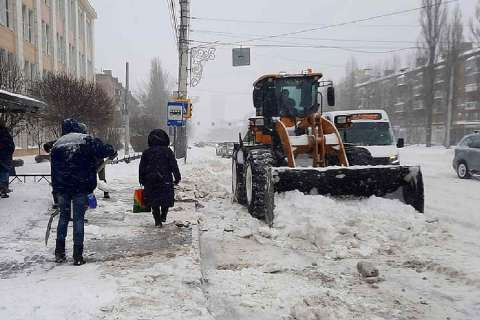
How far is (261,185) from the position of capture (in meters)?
8.24

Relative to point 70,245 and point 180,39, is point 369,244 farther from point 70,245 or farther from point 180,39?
point 180,39

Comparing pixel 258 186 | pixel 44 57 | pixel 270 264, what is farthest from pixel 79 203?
pixel 44 57

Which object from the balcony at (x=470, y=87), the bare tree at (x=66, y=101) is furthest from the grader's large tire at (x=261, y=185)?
the balcony at (x=470, y=87)

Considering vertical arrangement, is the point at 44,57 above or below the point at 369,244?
above

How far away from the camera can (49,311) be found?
3859mm

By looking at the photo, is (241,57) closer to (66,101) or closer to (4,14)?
(66,101)

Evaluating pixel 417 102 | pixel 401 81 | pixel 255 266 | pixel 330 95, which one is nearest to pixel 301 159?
pixel 330 95

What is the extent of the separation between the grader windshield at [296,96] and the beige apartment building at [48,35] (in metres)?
16.9

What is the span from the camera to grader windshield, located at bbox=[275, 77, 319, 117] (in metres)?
10.2

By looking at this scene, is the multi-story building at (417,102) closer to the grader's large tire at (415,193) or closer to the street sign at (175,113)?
the street sign at (175,113)

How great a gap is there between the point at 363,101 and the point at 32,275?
63.8 meters

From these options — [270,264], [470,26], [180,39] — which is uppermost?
[470,26]

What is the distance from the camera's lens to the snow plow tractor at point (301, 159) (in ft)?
25.2

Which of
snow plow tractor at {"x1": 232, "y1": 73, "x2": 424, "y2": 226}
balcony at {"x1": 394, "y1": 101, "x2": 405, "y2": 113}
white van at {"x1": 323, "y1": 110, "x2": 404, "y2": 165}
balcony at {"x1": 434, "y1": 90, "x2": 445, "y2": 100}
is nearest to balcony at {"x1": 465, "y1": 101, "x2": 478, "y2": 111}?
balcony at {"x1": 434, "y1": 90, "x2": 445, "y2": 100}
